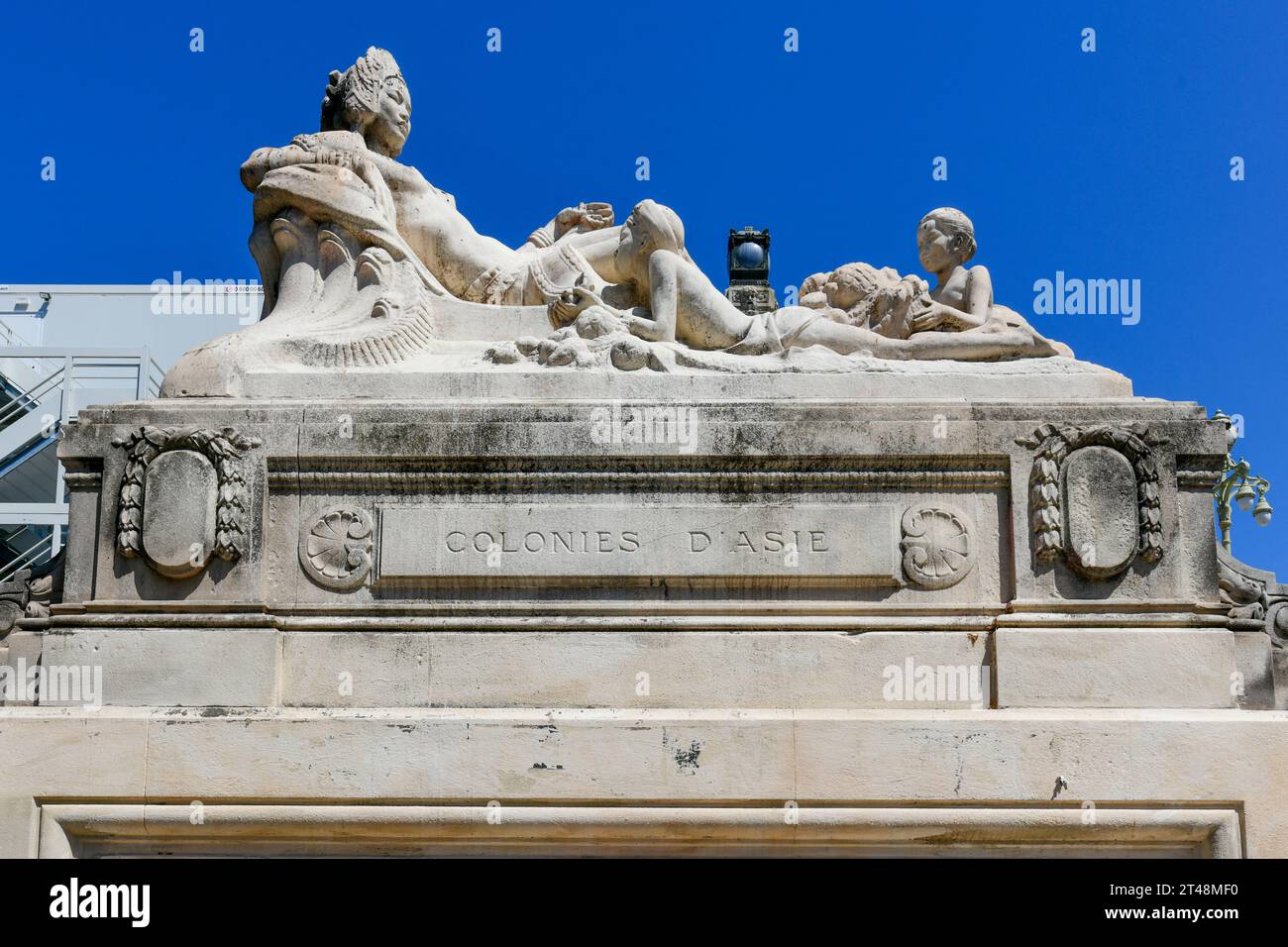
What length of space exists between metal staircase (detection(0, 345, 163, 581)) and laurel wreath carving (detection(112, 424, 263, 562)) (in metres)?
15.6

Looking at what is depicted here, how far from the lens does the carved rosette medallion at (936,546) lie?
1030 cm

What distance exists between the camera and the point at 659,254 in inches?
A: 455

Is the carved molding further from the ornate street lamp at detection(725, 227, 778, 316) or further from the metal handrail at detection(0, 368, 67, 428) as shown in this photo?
the metal handrail at detection(0, 368, 67, 428)

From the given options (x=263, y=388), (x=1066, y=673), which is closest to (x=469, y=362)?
(x=263, y=388)

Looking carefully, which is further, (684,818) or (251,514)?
(251,514)

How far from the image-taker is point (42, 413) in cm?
2619

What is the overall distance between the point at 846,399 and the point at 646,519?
1573 mm

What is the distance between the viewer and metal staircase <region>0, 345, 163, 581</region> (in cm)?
2597

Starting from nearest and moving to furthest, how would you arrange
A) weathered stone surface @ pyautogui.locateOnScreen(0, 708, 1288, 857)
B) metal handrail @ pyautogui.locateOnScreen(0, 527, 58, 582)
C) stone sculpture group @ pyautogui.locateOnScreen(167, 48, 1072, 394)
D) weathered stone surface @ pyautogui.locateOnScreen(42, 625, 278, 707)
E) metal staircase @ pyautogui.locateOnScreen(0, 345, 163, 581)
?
weathered stone surface @ pyautogui.locateOnScreen(0, 708, 1288, 857) < weathered stone surface @ pyautogui.locateOnScreen(42, 625, 278, 707) < stone sculpture group @ pyautogui.locateOnScreen(167, 48, 1072, 394) < metal handrail @ pyautogui.locateOnScreen(0, 527, 58, 582) < metal staircase @ pyautogui.locateOnScreen(0, 345, 163, 581)

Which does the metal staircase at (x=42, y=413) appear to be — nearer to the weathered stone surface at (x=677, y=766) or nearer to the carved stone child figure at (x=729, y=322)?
the carved stone child figure at (x=729, y=322)

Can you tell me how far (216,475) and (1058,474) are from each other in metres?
5.47

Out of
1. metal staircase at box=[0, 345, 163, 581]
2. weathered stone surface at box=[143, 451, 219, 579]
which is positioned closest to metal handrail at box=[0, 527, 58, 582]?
metal staircase at box=[0, 345, 163, 581]
